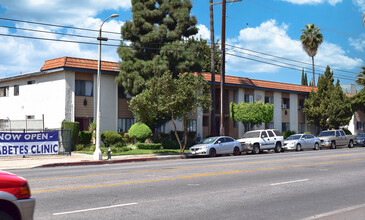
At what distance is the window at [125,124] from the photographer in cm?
3531

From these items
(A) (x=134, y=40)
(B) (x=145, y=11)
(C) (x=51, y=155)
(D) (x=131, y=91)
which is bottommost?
(C) (x=51, y=155)

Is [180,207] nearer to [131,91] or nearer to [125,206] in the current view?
[125,206]

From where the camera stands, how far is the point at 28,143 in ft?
83.1

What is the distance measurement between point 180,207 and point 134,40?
1054 inches

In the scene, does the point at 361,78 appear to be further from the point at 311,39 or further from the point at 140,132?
the point at 140,132

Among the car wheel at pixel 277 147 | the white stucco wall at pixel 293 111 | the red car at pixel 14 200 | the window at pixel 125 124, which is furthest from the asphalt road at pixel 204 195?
the white stucco wall at pixel 293 111

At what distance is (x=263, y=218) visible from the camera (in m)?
8.08

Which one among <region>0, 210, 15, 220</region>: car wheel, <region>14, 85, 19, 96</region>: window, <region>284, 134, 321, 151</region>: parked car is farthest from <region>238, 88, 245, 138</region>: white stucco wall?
<region>0, 210, 15, 220</region>: car wheel

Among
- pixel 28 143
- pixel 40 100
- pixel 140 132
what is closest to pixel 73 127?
pixel 28 143

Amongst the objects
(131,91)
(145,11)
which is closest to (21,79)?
(131,91)

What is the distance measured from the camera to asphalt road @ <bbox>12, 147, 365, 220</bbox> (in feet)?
27.5

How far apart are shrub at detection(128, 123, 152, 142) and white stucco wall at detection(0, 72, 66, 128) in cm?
557

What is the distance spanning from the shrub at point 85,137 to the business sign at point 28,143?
496 centimetres

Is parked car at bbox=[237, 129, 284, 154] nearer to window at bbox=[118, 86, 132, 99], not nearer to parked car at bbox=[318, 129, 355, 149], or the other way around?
parked car at bbox=[318, 129, 355, 149]
